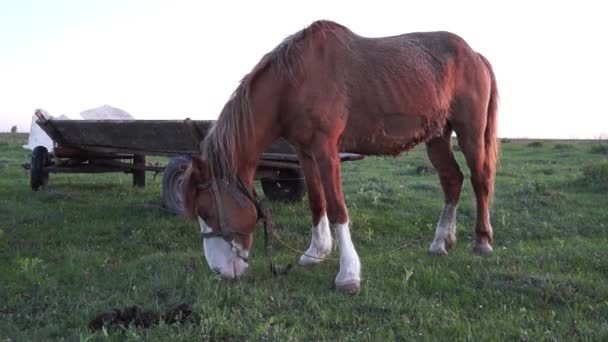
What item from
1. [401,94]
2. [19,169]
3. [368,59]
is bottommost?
[19,169]

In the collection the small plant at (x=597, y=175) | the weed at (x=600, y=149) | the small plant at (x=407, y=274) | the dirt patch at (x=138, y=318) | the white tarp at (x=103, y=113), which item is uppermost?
the white tarp at (x=103, y=113)

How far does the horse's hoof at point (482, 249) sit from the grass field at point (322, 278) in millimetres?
133

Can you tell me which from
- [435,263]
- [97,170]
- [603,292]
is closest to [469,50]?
[435,263]

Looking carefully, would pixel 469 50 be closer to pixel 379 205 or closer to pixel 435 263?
pixel 435 263

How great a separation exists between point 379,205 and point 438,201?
978 mm

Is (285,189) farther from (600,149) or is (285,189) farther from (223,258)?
(600,149)

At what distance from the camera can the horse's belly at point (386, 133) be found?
177 inches

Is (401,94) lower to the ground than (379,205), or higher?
higher

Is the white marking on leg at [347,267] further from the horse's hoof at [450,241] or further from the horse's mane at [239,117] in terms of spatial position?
the horse's hoof at [450,241]

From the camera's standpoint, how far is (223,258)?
406cm

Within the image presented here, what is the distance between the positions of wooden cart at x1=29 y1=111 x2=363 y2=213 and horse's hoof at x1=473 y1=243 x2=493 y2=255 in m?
2.09

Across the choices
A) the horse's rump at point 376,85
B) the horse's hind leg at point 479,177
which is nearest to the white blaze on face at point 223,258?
the horse's rump at point 376,85

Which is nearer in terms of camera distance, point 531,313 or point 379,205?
point 531,313

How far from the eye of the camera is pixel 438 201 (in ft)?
25.6
